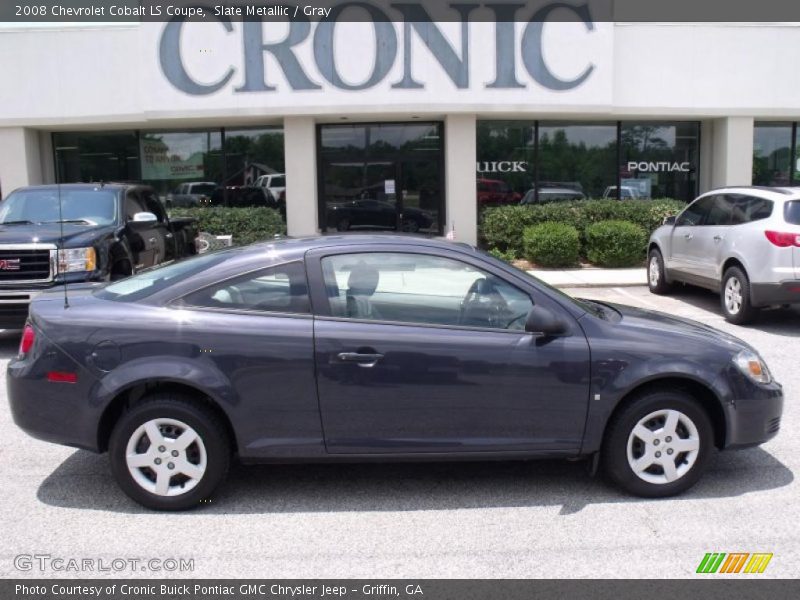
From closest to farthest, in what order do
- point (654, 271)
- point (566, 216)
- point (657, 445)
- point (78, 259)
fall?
point (657, 445) → point (78, 259) → point (654, 271) → point (566, 216)

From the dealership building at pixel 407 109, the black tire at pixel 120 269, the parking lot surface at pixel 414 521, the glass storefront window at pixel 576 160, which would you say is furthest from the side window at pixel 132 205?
the glass storefront window at pixel 576 160

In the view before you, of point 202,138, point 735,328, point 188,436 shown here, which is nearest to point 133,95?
point 202,138

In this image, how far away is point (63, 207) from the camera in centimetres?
944

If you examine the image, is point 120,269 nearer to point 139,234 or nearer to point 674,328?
point 139,234

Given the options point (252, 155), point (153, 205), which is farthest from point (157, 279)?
point (252, 155)

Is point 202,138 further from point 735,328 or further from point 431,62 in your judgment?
point 735,328

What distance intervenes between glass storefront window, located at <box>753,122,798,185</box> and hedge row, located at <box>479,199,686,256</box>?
11.0 ft

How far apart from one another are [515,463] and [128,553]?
246 centimetres

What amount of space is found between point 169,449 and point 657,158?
1681 cm

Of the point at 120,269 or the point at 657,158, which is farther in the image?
the point at 657,158

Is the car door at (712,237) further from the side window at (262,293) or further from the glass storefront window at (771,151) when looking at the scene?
the glass storefront window at (771,151)

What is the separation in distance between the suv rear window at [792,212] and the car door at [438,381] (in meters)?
6.22

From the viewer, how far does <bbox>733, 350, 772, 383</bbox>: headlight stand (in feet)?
14.5
